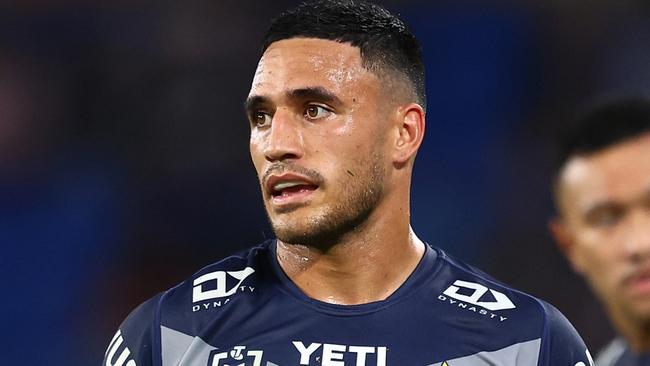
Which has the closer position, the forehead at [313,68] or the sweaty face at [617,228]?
the sweaty face at [617,228]

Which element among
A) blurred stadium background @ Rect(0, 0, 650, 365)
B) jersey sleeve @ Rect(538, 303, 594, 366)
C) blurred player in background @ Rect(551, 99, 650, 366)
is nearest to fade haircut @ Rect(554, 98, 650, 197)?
blurred player in background @ Rect(551, 99, 650, 366)

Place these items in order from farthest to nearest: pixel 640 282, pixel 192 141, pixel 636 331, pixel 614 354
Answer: pixel 192 141, pixel 614 354, pixel 636 331, pixel 640 282

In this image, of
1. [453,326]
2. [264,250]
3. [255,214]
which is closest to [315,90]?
[264,250]

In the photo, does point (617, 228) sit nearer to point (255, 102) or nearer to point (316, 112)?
point (316, 112)

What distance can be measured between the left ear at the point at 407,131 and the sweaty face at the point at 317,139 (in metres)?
0.09

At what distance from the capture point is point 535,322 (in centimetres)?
302

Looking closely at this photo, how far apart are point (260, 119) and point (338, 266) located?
0.50 metres

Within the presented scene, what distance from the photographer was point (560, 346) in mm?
2998

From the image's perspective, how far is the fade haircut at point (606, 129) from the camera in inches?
113

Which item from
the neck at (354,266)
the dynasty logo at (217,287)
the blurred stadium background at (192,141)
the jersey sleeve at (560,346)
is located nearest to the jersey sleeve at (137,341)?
the dynasty logo at (217,287)

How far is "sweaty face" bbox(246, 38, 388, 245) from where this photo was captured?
295cm

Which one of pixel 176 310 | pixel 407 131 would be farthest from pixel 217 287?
pixel 407 131

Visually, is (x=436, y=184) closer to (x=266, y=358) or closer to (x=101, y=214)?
(x=101, y=214)

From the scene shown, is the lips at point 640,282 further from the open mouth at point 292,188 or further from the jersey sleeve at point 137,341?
the jersey sleeve at point 137,341
